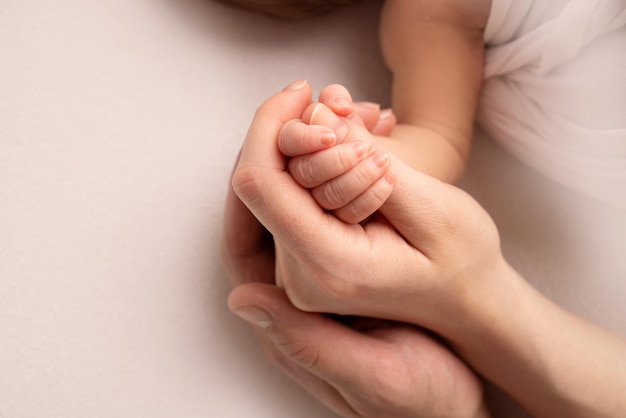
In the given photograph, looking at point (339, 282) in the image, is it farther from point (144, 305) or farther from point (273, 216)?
point (144, 305)

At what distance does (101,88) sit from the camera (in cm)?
91

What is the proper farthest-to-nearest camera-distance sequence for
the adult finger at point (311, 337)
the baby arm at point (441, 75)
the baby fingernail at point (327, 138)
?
the baby arm at point (441, 75) → the adult finger at point (311, 337) → the baby fingernail at point (327, 138)

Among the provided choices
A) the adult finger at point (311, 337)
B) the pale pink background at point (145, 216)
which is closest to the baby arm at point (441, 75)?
the pale pink background at point (145, 216)

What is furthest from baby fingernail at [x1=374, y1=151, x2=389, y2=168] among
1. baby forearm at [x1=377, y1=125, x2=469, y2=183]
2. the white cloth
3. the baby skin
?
the white cloth

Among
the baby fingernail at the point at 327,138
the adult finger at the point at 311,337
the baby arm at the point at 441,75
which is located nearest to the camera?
the baby fingernail at the point at 327,138

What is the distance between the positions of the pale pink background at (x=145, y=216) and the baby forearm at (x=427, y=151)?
12cm

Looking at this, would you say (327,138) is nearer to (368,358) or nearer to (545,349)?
(368,358)

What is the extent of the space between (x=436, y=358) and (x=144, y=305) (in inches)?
14.8

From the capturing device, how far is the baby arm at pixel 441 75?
82 cm

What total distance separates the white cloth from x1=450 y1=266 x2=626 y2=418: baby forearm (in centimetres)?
16

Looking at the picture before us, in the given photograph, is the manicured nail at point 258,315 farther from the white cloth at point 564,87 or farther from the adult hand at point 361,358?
the white cloth at point 564,87

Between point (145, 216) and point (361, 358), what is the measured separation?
35 centimetres

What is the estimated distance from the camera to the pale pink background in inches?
33.1

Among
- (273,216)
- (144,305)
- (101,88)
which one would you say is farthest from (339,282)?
(101,88)
